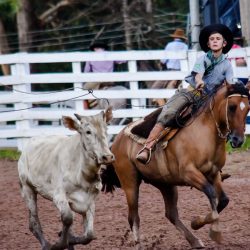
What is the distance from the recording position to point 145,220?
1224cm

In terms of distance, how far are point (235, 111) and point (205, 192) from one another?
2.62 ft

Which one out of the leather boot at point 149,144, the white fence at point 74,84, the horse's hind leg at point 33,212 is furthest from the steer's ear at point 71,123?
the white fence at point 74,84

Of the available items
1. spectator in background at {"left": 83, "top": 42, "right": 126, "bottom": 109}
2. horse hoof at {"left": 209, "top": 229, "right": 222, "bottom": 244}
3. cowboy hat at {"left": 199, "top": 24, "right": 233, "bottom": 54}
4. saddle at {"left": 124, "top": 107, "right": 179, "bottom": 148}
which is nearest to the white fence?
spectator in background at {"left": 83, "top": 42, "right": 126, "bottom": 109}

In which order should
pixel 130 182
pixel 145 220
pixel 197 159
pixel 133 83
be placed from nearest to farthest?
pixel 197 159
pixel 130 182
pixel 145 220
pixel 133 83

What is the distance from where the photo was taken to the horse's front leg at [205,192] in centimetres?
1001

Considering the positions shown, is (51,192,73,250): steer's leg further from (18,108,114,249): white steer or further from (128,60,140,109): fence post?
(128,60,140,109): fence post

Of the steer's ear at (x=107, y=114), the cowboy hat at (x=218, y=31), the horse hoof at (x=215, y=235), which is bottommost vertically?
the horse hoof at (x=215, y=235)

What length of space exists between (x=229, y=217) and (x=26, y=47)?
654 inches

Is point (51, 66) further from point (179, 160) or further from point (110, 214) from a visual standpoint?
point (179, 160)

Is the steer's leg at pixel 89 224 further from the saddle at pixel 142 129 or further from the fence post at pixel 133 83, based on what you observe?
the fence post at pixel 133 83

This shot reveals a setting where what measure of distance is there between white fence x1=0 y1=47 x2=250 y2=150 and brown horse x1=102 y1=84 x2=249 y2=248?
21.0 ft

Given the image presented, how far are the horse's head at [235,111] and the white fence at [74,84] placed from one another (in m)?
6.99

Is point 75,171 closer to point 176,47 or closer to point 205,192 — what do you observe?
point 205,192

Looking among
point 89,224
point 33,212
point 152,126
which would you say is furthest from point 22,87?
point 89,224
